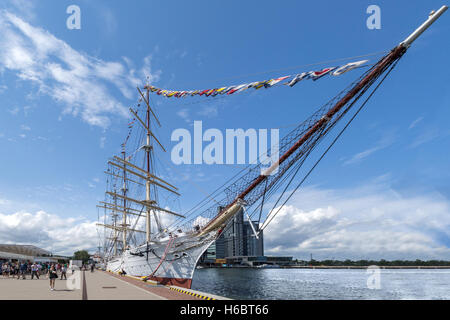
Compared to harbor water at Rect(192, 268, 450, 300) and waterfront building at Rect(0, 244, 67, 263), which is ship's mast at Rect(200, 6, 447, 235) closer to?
harbor water at Rect(192, 268, 450, 300)

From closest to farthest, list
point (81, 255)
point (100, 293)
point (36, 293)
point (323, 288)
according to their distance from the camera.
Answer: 1. point (36, 293)
2. point (100, 293)
3. point (323, 288)
4. point (81, 255)

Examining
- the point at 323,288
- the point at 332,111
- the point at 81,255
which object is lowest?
the point at 81,255

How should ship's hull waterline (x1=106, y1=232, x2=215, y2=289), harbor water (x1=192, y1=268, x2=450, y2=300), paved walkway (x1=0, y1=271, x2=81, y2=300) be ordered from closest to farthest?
paved walkway (x1=0, y1=271, x2=81, y2=300), ship's hull waterline (x1=106, y1=232, x2=215, y2=289), harbor water (x1=192, y1=268, x2=450, y2=300)

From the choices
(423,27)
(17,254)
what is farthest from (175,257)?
(17,254)

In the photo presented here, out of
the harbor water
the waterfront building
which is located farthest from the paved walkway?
the waterfront building

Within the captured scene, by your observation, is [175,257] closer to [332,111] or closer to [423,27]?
[332,111]

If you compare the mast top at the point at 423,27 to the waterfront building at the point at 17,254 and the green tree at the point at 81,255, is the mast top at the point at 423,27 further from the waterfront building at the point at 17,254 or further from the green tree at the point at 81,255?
the green tree at the point at 81,255

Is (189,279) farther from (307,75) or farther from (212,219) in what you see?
(307,75)

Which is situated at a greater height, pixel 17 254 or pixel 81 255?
pixel 17 254
